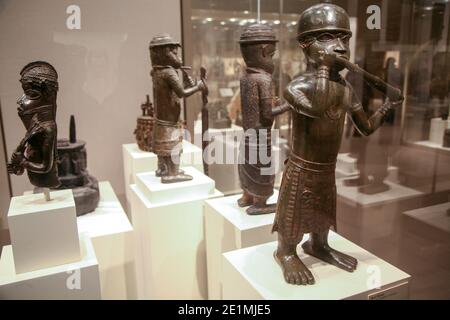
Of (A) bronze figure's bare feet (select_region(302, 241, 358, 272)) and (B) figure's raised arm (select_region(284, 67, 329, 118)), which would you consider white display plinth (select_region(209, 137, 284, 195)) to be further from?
(B) figure's raised arm (select_region(284, 67, 329, 118))

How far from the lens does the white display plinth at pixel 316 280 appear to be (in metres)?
1.49

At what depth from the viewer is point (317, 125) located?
148 centimetres

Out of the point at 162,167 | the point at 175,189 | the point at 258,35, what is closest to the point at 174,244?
the point at 175,189

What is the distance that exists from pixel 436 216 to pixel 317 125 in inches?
53.0

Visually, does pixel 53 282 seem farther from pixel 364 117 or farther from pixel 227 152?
pixel 227 152

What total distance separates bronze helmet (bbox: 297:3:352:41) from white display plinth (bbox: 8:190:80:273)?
4.76 ft

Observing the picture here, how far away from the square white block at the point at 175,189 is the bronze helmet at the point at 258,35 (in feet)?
3.57

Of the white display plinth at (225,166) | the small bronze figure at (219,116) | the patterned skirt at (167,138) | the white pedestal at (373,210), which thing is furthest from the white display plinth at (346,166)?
the patterned skirt at (167,138)

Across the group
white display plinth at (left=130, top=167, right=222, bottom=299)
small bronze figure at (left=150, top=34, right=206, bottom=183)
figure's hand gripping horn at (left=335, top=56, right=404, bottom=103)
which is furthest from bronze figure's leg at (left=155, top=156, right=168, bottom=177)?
figure's hand gripping horn at (left=335, top=56, right=404, bottom=103)

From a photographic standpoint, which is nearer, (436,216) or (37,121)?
(37,121)

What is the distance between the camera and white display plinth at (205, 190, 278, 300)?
2100 millimetres

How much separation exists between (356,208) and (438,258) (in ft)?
→ 3.02

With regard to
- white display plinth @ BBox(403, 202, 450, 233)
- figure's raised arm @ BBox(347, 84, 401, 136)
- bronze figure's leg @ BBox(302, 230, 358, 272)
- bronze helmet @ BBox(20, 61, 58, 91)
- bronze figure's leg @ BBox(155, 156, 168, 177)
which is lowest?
white display plinth @ BBox(403, 202, 450, 233)

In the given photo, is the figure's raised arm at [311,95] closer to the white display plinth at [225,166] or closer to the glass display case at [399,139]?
the glass display case at [399,139]
